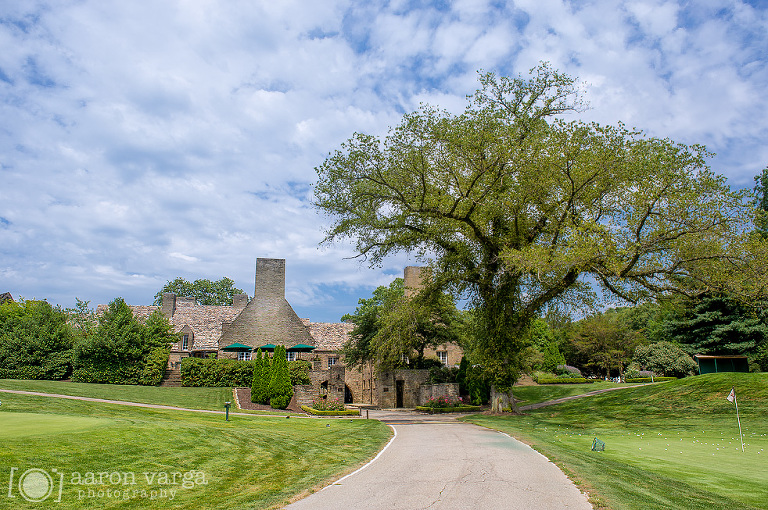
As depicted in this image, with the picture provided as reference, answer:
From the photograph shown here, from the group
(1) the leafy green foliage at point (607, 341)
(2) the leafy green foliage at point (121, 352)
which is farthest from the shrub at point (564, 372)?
(2) the leafy green foliage at point (121, 352)

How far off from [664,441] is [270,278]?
3442 centimetres

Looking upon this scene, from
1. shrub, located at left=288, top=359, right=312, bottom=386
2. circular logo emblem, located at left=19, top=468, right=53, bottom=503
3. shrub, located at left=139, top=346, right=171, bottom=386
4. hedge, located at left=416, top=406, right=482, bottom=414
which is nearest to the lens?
circular logo emblem, located at left=19, top=468, right=53, bottom=503

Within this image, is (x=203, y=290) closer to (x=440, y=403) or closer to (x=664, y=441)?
(x=440, y=403)

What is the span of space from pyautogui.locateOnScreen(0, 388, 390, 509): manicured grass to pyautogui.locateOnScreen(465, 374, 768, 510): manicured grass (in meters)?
5.03

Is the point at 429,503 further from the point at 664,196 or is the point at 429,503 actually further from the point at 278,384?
the point at 278,384

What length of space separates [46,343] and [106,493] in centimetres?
3077

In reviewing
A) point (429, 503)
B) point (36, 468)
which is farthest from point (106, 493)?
point (429, 503)

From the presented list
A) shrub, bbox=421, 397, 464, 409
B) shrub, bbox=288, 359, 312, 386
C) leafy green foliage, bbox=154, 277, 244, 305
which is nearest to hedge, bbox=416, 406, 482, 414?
shrub, bbox=421, 397, 464, 409

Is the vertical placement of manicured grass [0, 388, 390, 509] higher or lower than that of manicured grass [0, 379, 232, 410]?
higher

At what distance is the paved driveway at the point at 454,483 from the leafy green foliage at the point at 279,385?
1858 cm

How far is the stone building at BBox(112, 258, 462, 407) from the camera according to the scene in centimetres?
3575

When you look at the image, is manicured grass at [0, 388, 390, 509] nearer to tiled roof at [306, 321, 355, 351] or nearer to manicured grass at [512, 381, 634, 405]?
manicured grass at [512, 381, 634, 405]

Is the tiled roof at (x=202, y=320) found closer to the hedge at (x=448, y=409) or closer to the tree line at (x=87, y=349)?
the tree line at (x=87, y=349)

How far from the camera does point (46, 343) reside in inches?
1272
